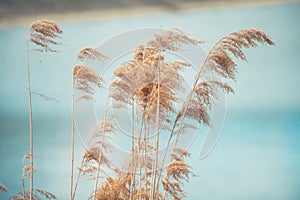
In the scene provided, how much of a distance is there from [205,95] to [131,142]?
563 millimetres

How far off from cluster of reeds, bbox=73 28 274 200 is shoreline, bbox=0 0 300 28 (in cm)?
28

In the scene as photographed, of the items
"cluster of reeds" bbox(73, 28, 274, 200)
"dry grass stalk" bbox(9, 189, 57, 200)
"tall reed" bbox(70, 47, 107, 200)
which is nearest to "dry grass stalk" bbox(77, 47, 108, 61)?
"tall reed" bbox(70, 47, 107, 200)

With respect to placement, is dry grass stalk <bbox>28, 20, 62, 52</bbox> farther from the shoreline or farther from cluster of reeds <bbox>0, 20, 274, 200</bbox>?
the shoreline

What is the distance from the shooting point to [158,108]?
9.60ft

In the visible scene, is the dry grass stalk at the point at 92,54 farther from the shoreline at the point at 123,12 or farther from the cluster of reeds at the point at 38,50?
the shoreline at the point at 123,12

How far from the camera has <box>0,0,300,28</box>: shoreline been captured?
10.3 ft

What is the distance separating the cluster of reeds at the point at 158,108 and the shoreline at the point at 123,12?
28cm

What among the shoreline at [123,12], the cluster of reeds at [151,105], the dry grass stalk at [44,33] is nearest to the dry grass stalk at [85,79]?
the cluster of reeds at [151,105]

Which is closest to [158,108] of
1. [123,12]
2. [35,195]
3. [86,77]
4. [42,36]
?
[86,77]

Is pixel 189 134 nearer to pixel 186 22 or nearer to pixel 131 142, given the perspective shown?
→ pixel 131 142

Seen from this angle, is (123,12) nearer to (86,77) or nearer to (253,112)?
(86,77)

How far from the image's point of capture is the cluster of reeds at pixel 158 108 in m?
2.93

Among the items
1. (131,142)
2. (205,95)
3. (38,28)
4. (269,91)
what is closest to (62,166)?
(131,142)

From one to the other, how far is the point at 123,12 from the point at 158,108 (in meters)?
0.82
